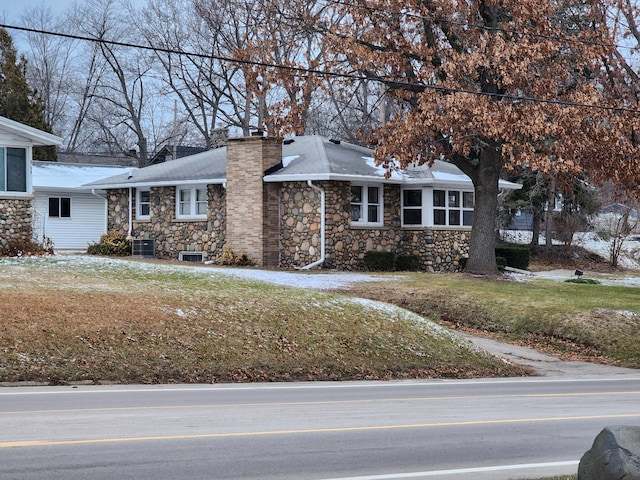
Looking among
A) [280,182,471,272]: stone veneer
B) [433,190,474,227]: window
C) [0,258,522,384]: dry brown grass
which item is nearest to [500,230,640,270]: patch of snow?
[433,190,474,227]: window

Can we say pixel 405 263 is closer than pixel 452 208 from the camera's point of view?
Yes

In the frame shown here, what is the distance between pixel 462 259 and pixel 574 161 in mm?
8018

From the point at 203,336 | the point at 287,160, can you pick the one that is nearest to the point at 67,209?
the point at 287,160

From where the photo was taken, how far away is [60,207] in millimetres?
47469

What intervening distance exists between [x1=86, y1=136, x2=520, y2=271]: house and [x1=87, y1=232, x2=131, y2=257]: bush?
557mm

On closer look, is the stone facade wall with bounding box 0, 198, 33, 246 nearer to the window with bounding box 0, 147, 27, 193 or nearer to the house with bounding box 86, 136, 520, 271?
the window with bounding box 0, 147, 27, 193

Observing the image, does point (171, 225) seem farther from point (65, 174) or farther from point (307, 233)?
point (65, 174)

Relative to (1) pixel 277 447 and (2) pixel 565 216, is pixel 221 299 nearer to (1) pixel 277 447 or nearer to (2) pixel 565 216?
(1) pixel 277 447

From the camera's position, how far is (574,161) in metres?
30.3

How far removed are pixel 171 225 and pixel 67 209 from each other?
36.3ft

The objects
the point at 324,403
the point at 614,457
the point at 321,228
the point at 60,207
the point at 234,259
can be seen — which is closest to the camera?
the point at 614,457

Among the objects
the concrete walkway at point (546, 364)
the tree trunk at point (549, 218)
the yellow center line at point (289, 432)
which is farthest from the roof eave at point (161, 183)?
the yellow center line at point (289, 432)

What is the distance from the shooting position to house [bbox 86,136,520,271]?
34781 mm

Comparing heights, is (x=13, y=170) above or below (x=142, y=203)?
above
